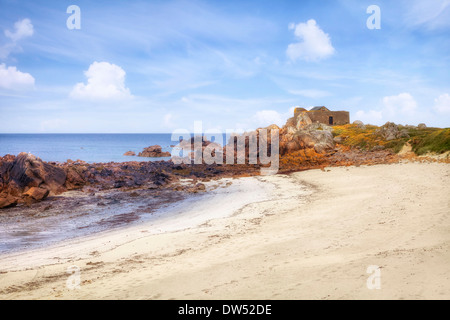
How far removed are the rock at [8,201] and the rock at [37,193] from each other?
1.03m

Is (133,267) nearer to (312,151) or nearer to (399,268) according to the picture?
(399,268)

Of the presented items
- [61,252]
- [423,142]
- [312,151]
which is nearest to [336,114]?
[312,151]

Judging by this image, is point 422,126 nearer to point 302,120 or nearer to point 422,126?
point 422,126

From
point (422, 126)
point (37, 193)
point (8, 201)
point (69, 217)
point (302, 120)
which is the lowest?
point (69, 217)

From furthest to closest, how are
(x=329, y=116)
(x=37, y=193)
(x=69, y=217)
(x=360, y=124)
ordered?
(x=329, y=116), (x=360, y=124), (x=37, y=193), (x=69, y=217)

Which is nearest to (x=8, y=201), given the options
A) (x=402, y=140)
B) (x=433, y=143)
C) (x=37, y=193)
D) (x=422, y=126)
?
(x=37, y=193)

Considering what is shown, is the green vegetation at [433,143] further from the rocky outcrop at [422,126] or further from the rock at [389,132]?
the rocky outcrop at [422,126]

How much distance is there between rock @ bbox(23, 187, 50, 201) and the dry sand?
11175 millimetres

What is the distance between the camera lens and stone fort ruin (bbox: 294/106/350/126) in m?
58.6

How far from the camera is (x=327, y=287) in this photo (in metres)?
6.07

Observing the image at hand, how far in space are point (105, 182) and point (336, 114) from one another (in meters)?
47.3

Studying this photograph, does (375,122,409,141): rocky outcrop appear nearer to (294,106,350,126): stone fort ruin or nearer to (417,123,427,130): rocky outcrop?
(417,123,427,130): rocky outcrop

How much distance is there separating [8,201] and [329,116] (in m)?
54.1

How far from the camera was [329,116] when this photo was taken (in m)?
59.1
